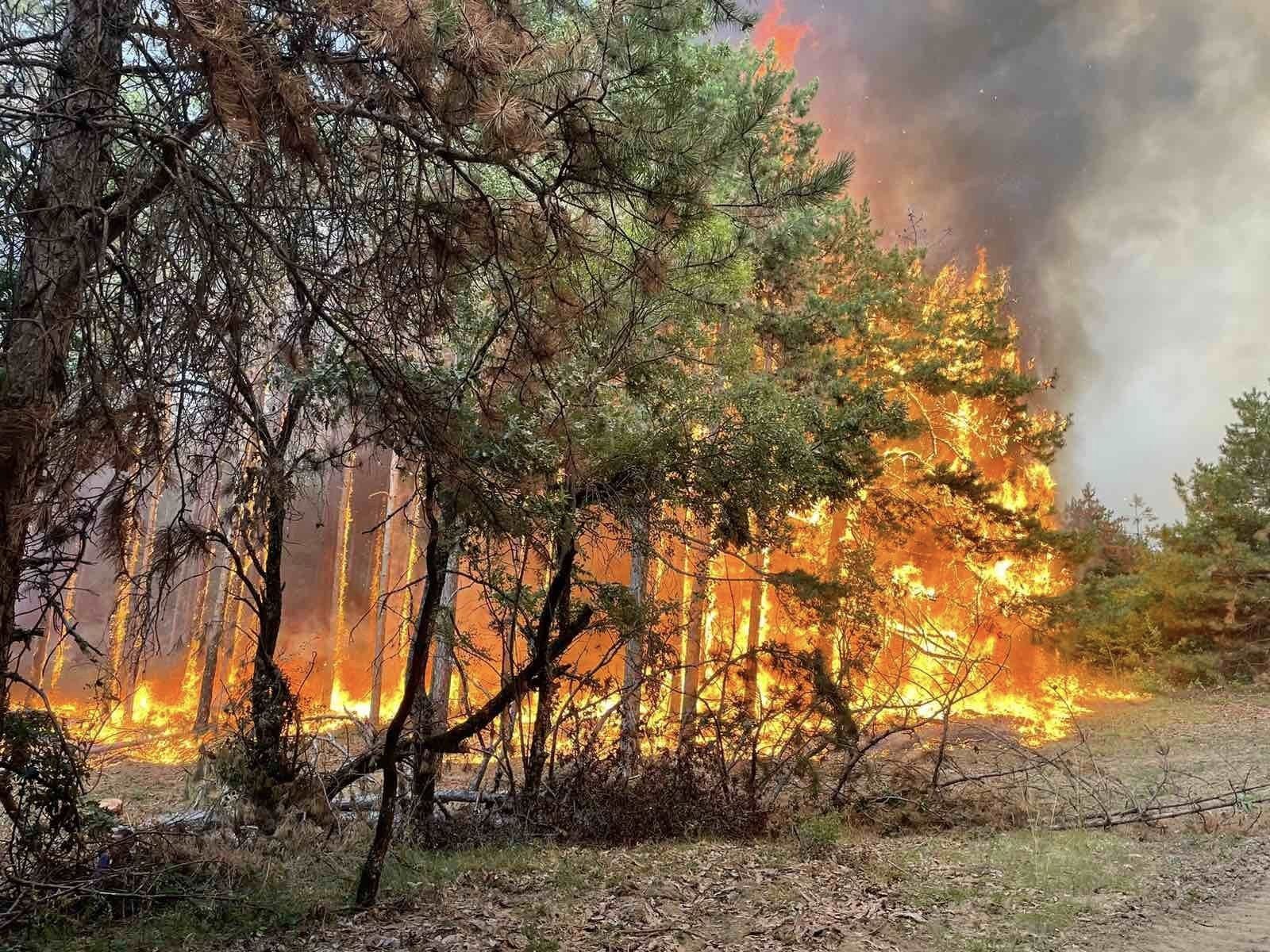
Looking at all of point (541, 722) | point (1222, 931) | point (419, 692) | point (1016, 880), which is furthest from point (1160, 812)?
point (419, 692)

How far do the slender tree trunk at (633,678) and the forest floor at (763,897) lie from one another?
1.67 meters

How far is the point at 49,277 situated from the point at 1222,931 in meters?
8.22

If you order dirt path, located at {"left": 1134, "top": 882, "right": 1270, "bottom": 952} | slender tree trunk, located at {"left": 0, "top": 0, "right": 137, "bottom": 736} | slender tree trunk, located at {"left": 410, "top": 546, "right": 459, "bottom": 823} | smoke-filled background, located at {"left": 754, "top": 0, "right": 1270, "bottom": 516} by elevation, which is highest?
smoke-filled background, located at {"left": 754, "top": 0, "right": 1270, "bottom": 516}

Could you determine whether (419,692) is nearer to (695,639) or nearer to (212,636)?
(695,639)

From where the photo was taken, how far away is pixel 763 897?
627 centimetres

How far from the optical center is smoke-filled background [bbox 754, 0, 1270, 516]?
112 ft

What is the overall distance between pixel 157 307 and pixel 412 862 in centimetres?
495

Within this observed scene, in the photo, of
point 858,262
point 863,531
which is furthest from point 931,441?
point 858,262

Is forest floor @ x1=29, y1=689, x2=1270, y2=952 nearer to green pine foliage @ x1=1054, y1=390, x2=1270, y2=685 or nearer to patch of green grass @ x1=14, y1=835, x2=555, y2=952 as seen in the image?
patch of green grass @ x1=14, y1=835, x2=555, y2=952

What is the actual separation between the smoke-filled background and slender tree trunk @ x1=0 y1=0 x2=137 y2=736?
29.6 meters

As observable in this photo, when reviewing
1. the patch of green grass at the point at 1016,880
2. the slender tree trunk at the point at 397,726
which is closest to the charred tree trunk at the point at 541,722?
the slender tree trunk at the point at 397,726

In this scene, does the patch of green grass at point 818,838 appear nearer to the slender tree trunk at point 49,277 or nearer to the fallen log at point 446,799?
the fallen log at point 446,799

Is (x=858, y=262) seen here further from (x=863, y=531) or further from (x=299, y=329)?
(x=299, y=329)

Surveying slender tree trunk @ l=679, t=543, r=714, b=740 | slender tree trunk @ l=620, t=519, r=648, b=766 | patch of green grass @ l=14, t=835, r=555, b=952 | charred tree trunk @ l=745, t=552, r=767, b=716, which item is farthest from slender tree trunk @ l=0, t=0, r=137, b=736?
charred tree trunk @ l=745, t=552, r=767, b=716
